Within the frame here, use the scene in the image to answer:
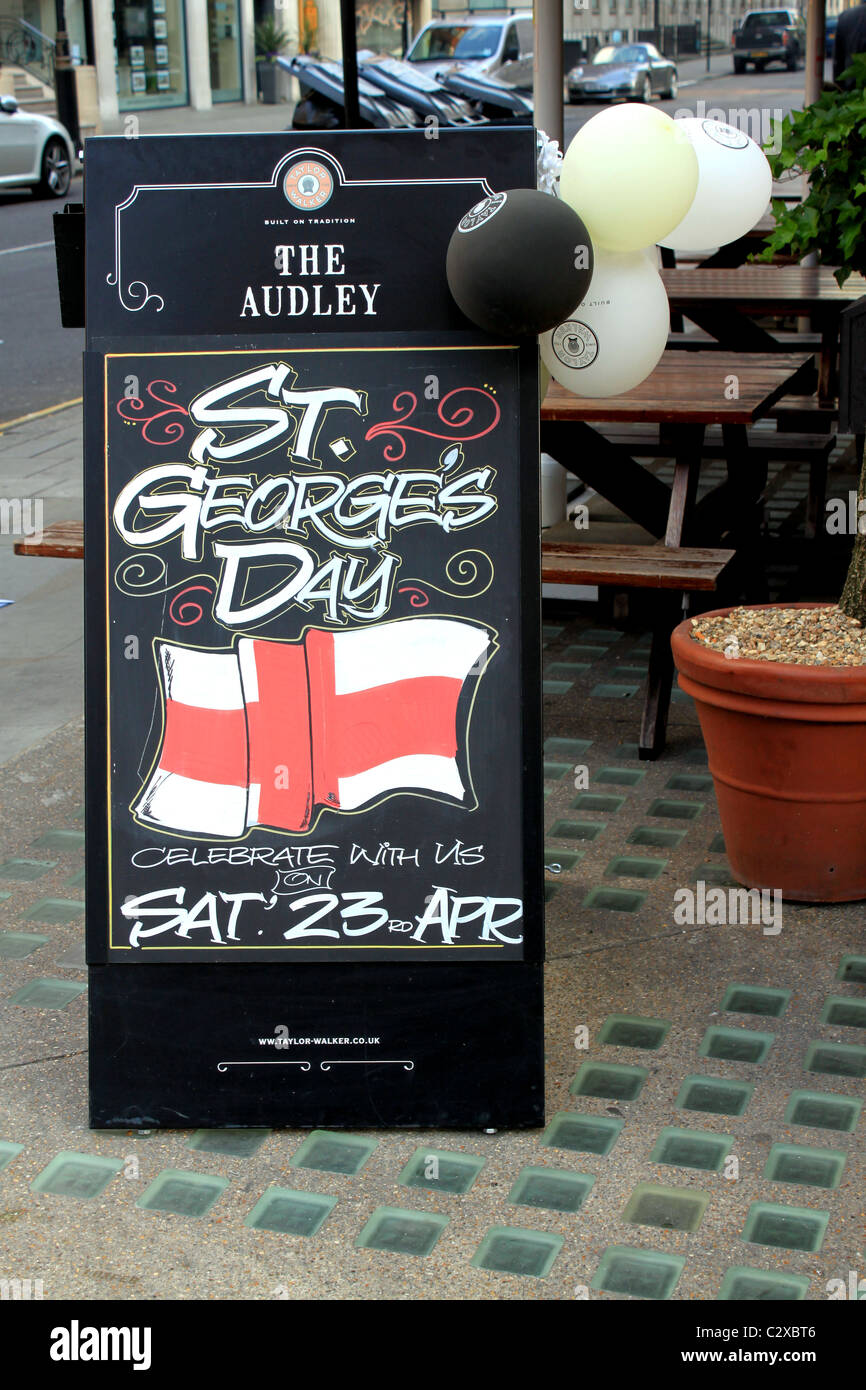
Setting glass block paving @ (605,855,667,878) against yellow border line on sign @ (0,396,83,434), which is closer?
glass block paving @ (605,855,667,878)

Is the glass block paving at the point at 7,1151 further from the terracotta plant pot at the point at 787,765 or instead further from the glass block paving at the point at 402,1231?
→ the terracotta plant pot at the point at 787,765

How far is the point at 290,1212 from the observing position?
2646 millimetres

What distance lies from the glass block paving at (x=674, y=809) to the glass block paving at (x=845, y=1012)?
101 cm

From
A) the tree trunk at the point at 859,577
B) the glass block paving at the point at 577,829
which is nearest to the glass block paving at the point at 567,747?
the glass block paving at the point at 577,829

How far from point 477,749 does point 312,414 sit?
2.27 feet

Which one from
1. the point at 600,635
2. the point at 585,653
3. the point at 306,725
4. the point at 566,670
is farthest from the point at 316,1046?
the point at 600,635

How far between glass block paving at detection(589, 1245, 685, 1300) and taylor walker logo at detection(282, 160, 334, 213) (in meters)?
1.92

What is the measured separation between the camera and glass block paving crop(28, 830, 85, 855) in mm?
4105

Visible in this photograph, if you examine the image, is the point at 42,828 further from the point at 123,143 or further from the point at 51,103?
the point at 51,103

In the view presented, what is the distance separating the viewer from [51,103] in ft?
95.3

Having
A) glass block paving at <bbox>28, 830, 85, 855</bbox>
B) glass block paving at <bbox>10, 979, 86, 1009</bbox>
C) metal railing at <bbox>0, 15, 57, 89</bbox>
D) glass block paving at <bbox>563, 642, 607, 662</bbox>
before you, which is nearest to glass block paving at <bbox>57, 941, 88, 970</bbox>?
glass block paving at <bbox>10, 979, 86, 1009</bbox>

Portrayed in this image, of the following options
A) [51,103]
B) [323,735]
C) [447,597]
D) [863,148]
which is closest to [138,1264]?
[323,735]

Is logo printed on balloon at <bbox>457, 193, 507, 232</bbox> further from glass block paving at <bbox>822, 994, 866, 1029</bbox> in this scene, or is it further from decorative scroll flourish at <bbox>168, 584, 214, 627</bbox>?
glass block paving at <bbox>822, 994, 866, 1029</bbox>

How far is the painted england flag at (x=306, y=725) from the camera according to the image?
9.18ft
